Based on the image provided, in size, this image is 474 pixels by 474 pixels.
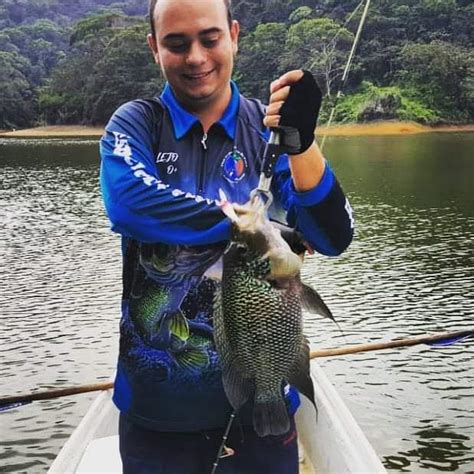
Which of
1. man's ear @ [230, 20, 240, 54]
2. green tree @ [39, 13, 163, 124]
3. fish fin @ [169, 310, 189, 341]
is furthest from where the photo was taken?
green tree @ [39, 13, 163, 124]

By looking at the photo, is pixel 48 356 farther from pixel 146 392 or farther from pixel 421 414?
pixel 146 392

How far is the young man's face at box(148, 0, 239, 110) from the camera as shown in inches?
92.9

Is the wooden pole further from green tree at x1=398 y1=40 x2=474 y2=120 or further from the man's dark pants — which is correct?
green tree at x1=398 y1=40 x2=474 y2=120

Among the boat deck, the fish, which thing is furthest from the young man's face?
the boat deck

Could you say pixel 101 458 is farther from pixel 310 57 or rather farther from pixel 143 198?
pixel 310 57

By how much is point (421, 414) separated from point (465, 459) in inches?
44.1

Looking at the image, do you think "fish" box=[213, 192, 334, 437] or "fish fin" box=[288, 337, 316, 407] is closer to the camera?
"fish" box=[213, 192, 334, 437]

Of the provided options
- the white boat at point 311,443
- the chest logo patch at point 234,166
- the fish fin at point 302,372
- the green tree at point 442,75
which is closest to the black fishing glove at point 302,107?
the chest logo patch at point 234,166

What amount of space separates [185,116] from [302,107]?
19.5 inches

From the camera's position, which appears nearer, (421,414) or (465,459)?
(465,459)

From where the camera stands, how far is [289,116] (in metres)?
2.21

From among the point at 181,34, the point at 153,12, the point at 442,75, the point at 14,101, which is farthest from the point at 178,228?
the point at 14,101

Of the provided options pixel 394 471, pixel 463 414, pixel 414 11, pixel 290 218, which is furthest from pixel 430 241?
pixel 414 11

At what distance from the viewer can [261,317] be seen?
85.4 inches
